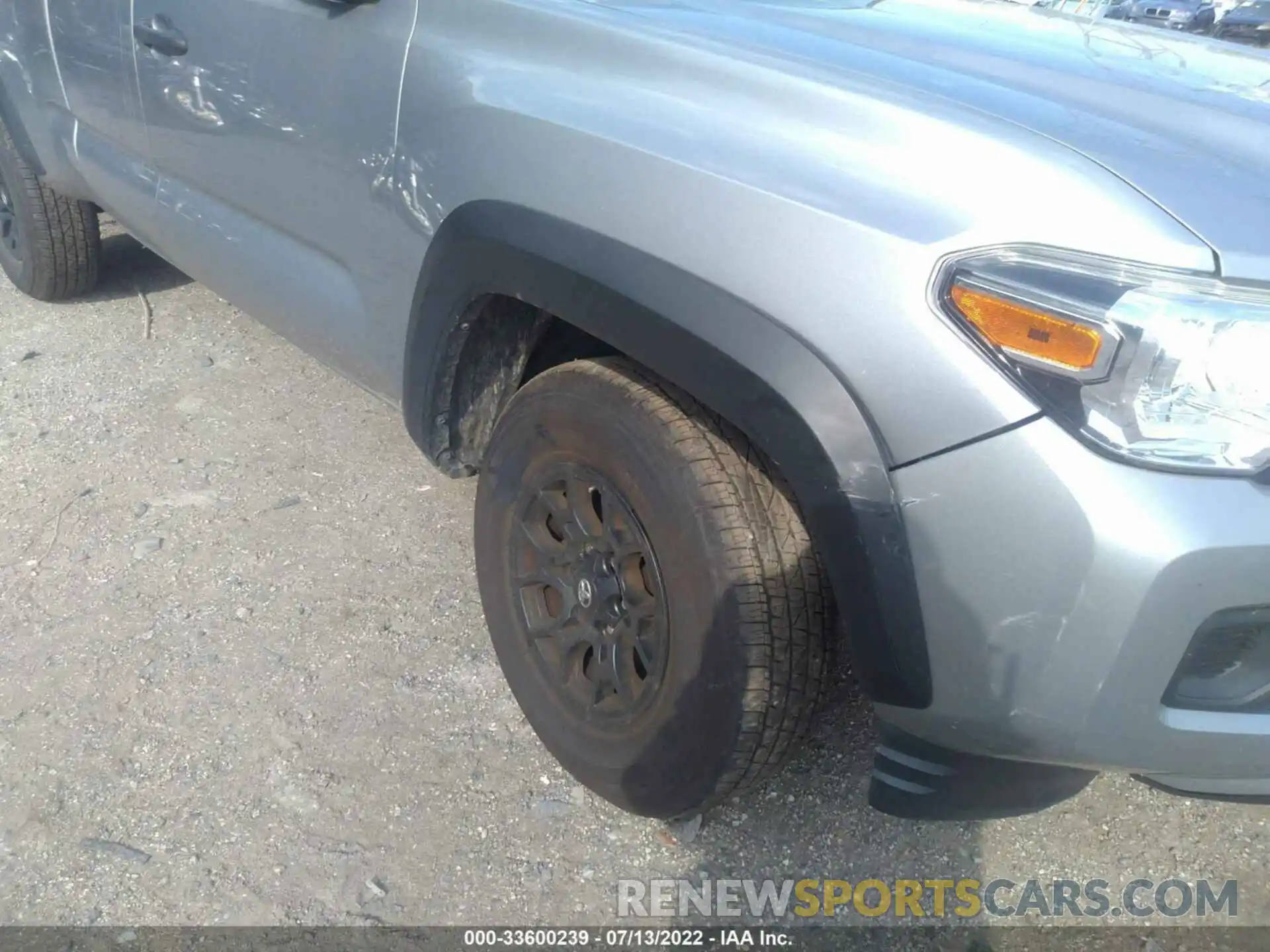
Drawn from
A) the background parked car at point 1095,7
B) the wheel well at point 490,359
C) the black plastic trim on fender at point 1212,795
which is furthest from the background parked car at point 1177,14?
the black plastic trim on fender at point 1212,795

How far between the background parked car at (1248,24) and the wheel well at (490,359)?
77.1 inches

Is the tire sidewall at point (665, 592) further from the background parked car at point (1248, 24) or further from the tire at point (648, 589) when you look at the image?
the background parked car at point (1248, 24)

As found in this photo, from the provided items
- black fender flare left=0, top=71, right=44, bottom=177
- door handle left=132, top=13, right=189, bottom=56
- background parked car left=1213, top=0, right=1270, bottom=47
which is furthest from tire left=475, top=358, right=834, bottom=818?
black fender flare left=0, top=71, right=44, bottom=177

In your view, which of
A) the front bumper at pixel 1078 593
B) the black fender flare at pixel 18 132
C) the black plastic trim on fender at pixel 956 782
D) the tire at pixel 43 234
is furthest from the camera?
the tire at pixel 43 234

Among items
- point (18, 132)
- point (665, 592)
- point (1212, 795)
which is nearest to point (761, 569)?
point (665, 592)

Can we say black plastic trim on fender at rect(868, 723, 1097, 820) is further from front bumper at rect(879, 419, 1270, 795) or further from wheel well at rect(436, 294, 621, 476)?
wheel well at rect(436, 294, 621, 476)

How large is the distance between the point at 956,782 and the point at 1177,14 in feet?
8.83

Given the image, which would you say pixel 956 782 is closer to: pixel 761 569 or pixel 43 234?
pixel 761 569

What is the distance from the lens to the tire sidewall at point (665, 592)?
165cm

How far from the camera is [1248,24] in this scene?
9.84 ft

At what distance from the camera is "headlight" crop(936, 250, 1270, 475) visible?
1266 millimetres

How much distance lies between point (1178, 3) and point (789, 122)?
2.47 meters

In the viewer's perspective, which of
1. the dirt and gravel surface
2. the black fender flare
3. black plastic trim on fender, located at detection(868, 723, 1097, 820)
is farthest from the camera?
the black fender flare

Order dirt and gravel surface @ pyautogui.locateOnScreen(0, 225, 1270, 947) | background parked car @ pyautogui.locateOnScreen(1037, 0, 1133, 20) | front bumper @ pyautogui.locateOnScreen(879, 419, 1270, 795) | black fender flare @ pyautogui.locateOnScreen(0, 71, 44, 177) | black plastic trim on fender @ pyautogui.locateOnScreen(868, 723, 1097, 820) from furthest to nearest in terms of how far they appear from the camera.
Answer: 1. black fender flare @ pyautogui.locateOnScreen(0, 71, 44, 177)
2. background parked car @ pyautogui.locateOnScreen(1037, 0, 1133, 20)
3. dirt and gravel surface @ pyautogui.locateOnScreen(0, 225, 1270, 947)
4. black plastic trim on fender @ pyautogui.locateOnScreen(868, 723, 1097, 820)
5. front bumper @ pyautogui.locateOnScreen(879, 419, 1270, 795)
